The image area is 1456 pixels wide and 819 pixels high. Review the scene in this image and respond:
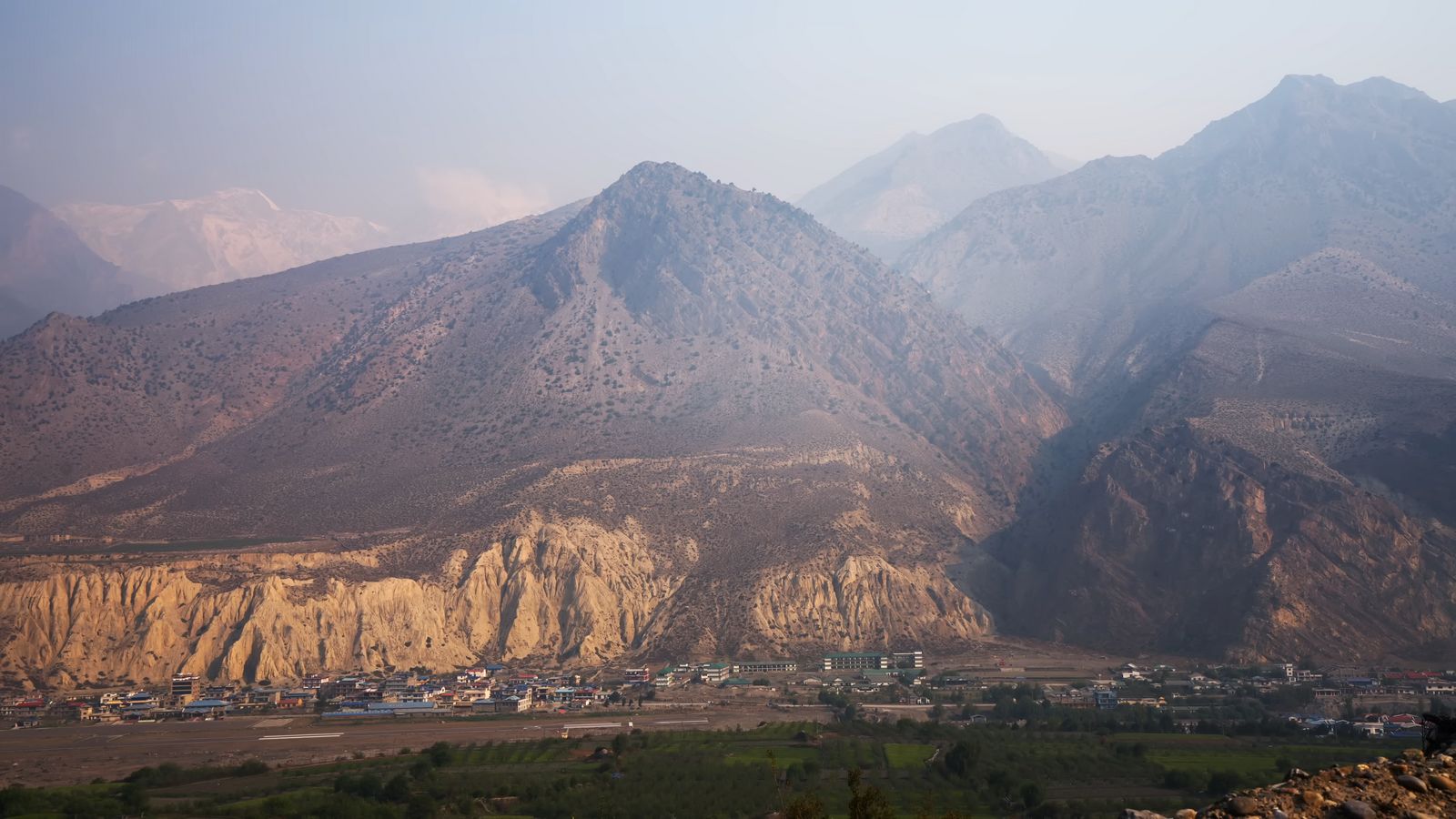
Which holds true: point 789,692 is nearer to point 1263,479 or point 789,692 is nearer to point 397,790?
point 397,790

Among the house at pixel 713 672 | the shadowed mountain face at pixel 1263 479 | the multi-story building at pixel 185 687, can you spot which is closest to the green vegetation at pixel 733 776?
the house at pixel 713 672

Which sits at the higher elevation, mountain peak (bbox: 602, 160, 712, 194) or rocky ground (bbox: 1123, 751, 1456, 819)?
mountain peak (bbox: 602, 160, 712, 194)

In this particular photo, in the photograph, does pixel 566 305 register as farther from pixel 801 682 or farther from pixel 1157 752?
pixel 1157 752

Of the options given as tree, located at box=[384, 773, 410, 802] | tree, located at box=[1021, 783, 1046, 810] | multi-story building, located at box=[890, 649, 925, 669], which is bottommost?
tree, located at box=[1021, 783, 1046, 810]

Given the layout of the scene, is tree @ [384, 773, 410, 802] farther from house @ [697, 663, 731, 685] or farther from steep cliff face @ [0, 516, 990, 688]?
steep cliff face @ [0, 516, 990, 688]

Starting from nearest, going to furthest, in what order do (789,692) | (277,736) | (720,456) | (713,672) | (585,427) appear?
(277,736) → (789,692) → (713,672) → (720,456) → (585,427)

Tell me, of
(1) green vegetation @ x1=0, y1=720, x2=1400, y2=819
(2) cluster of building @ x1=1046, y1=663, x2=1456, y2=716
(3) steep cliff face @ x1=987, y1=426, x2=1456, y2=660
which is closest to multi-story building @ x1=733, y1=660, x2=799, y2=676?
(2) cluster of building @ x1=1046, y1=663, x2=1456, y2=716

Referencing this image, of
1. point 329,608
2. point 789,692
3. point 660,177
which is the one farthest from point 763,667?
point 660,177
